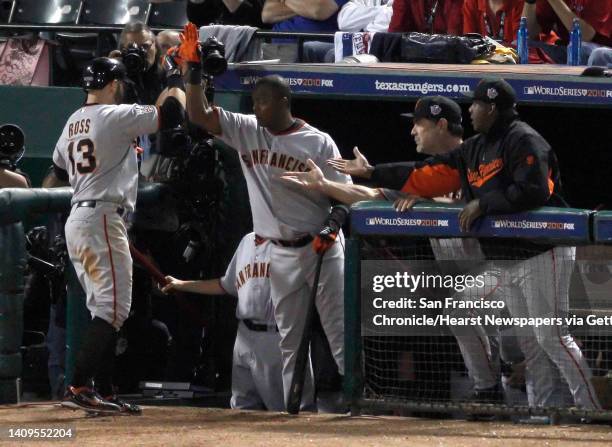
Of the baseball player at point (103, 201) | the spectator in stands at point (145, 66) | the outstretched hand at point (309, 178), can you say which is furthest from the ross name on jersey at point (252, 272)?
the spectator in stands at point (145, 66)

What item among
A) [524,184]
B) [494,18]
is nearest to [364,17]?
[494,18]

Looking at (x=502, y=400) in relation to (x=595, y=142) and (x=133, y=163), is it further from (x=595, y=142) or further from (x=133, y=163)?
(x=595, y=142)

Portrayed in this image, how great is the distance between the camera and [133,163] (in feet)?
22.5

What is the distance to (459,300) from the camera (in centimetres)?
625

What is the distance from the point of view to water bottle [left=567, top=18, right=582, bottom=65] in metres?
8.43

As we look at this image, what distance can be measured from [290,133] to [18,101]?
315cm

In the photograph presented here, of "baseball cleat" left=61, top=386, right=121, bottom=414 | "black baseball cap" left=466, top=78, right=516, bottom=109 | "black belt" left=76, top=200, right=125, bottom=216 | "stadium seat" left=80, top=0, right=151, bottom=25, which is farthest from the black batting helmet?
"stadium seat" left=80, top=0, right=151, bottom=25

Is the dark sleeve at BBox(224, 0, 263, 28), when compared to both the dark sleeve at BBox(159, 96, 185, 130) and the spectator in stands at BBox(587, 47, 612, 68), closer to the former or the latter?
the spectator in stands at BBox(587, 47, 612, 68)

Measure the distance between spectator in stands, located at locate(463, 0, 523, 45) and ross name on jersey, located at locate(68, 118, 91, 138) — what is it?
3159mm

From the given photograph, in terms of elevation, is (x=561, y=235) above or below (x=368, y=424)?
above

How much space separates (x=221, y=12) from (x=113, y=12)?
1.24 metres

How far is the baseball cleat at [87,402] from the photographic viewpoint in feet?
21.2

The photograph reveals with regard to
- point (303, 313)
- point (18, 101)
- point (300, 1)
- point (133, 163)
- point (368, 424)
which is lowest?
point (368, 424)

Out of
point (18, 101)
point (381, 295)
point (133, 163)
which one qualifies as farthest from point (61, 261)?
point (18, 101)
